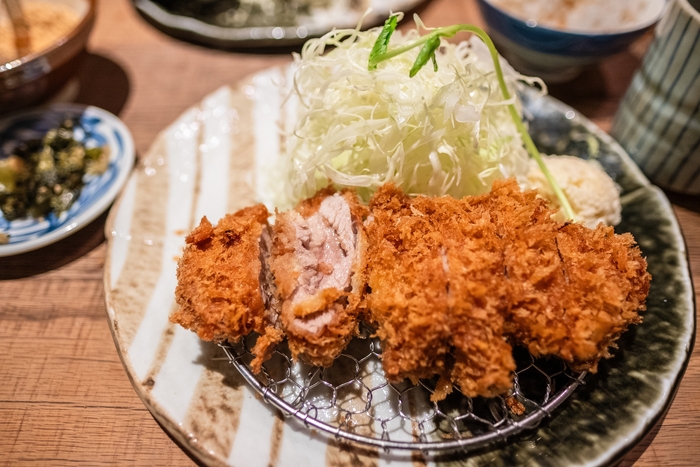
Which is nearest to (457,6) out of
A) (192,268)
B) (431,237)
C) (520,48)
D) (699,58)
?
(520,48)

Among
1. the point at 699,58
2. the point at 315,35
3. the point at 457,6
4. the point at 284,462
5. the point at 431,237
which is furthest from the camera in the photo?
the point at 457,6

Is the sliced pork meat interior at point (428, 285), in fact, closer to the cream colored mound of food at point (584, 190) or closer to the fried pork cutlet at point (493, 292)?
the fried pork cutlet at point (493, 292)

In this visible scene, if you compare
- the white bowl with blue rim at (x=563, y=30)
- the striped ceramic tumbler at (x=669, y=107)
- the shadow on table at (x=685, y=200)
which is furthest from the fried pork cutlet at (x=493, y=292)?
the white bowl with blue rim at (x=563, y=30)

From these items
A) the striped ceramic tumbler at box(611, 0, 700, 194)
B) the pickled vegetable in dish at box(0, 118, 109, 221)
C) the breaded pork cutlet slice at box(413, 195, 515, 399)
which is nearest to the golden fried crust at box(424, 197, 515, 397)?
the breaded pork cutlet slice at box(413, 195, 515, 399)

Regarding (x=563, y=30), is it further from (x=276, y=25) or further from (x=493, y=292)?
(x=276, y=25)

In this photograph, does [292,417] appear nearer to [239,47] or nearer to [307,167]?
[307,167]

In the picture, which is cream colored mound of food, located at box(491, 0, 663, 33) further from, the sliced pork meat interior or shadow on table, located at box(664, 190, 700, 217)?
the sliced pork meat interior
